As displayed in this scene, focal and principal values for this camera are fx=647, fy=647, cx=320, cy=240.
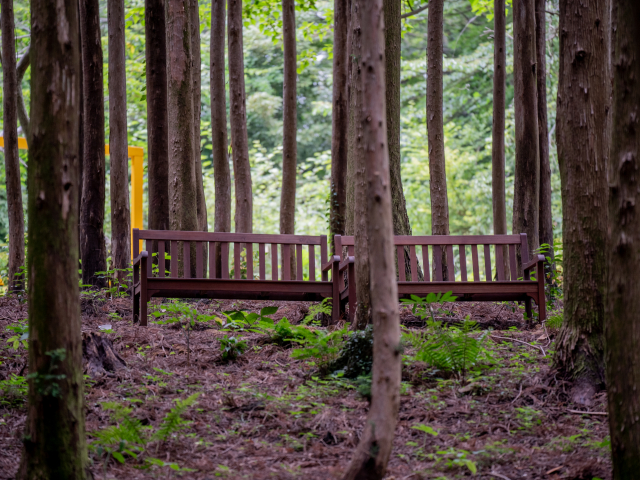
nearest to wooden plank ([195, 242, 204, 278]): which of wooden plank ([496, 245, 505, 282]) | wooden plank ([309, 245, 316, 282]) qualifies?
wooden plank ([309, 245, 316, 282])

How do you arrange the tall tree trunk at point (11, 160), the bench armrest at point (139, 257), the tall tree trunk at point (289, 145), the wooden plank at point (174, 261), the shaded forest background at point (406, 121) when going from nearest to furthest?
1. the bench armrest at point (139, 257)
2. the wooden plank at point (174, 261)
3. the tall tree trunk at point (11, 160)
4. the tall tree trunk at point (289, 145)
5. the shaded forest background at point (406, 121)

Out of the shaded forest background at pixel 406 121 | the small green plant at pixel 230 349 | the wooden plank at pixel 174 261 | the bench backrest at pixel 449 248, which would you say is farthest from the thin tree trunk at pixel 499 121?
the shaded forest background at pixel 406 121

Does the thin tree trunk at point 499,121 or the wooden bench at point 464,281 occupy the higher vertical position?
the thin tree trunk at point 499,121

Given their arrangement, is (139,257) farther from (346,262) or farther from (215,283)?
(346,262)

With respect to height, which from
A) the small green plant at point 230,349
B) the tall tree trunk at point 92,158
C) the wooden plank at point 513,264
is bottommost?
the small green plant at point 230,349

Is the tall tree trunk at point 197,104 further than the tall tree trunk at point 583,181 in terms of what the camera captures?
Yes

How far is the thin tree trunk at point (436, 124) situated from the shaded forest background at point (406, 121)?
1005 cm

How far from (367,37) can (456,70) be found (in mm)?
20597

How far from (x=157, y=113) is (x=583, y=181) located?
19.4 feet

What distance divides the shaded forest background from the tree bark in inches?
350

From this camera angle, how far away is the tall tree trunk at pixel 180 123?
8.19 m

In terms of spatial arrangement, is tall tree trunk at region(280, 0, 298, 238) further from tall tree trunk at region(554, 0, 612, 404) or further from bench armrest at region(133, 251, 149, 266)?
tall tree trunk at region(554, 0, 612, 404)

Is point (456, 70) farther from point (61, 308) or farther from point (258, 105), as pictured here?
point (61, 308)

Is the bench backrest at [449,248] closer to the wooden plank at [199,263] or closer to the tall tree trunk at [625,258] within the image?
the wooden plank at [199,263]
